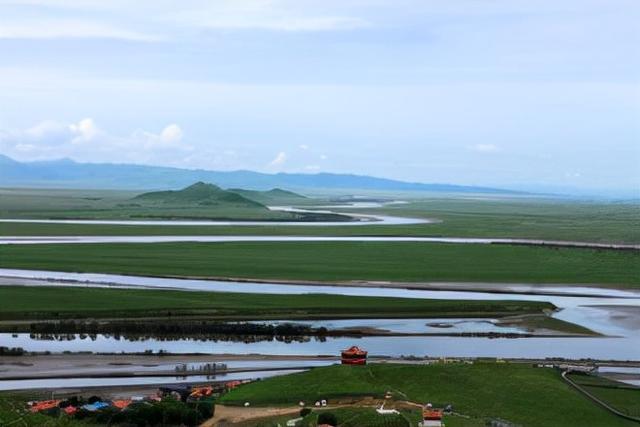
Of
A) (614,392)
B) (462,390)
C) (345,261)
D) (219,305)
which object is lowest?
(219,305)

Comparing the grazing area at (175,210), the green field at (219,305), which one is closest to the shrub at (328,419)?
the green field at (219,305)

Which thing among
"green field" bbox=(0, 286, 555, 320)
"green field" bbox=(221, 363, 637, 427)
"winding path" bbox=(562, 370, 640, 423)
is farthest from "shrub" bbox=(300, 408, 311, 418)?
"green field" bbox=(0, 286, 555, 320)

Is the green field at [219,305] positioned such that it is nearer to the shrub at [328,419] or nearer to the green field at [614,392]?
the green field at [614,392]

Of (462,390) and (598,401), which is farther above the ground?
(462,390)

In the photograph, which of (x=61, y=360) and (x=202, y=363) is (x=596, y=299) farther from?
(x=61, y=360)

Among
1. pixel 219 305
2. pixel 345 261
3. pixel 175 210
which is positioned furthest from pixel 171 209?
pixel 219 305

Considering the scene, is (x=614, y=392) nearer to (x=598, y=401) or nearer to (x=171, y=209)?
(x=598, y=401)
